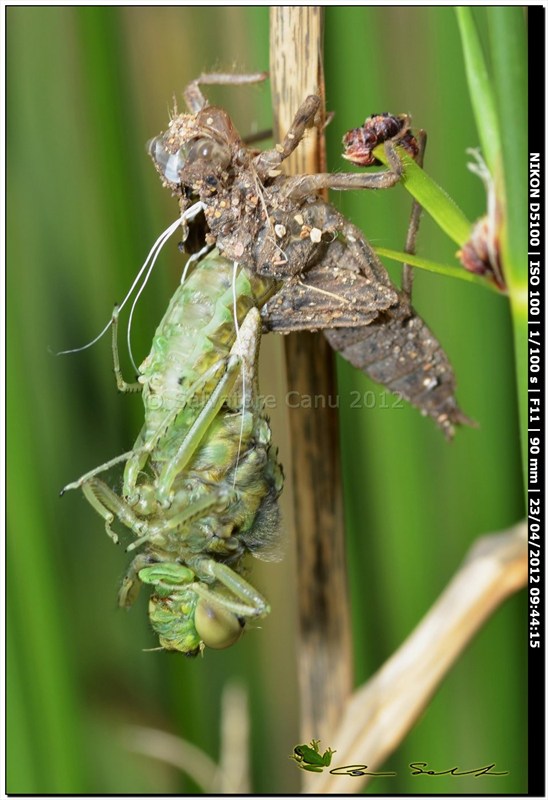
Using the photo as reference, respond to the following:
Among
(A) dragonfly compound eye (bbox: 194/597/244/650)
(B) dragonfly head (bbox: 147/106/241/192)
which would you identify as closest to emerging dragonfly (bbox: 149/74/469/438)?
(B) dragonfly head (bbox: 147/106/241/192)

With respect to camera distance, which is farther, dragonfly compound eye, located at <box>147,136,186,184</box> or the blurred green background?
the blurred green background

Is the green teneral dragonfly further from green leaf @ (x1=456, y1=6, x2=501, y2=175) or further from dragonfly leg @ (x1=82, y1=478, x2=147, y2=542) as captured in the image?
green leaf @ (x1=456, y1=6, x2=501, y2=175)

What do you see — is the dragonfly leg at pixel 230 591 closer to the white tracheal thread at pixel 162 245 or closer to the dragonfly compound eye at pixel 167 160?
the white tracheal thread at pixel 162 245

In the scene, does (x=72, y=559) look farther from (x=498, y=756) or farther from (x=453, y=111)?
(x=453, y=111)

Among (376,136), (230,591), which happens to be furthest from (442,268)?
(230,591)
